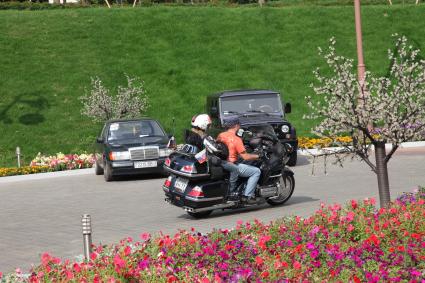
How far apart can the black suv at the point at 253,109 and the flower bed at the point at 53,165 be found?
522cm

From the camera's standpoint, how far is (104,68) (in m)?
39.1

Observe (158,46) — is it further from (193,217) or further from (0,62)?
(193,217)

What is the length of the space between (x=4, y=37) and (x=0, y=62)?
3.13m

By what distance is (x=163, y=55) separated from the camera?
40.7m

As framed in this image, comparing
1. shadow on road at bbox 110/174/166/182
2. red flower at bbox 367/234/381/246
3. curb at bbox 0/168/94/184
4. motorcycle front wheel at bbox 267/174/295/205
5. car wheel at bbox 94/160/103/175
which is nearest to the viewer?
red flower at bbox 367/234/381/246

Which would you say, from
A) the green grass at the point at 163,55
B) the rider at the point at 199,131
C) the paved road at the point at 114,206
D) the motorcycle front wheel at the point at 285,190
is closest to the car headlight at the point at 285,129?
the paved road at the point at 114,206

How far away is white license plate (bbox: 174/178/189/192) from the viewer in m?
14.9

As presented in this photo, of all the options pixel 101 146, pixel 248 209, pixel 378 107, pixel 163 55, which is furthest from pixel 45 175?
pixel 163 55

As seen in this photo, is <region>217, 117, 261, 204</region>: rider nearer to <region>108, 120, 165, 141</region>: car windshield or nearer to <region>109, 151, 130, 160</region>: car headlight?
<region>109, 151, 130, 160</region>: car headlight

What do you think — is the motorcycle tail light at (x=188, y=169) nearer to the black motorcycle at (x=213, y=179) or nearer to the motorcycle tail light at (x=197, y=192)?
the black motorcycle at (x=213, y=179)

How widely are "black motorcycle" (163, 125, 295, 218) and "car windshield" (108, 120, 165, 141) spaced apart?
323 inches

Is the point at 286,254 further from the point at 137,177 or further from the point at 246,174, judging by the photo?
the point at 137,177

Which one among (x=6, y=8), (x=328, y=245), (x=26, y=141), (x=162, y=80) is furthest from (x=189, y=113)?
(x=328, y=245)

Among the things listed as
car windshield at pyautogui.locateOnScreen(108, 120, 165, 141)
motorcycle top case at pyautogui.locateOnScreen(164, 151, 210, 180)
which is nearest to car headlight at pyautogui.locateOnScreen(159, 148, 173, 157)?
car windshield at pyautogui.locateOnScreen(108, 120, 165, 141)
